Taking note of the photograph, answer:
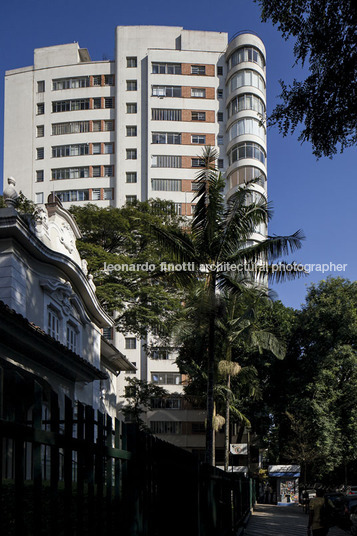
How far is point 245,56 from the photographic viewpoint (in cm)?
6228

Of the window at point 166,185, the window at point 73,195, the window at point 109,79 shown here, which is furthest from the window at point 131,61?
the window at point 73,195

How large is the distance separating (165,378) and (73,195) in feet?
63.2

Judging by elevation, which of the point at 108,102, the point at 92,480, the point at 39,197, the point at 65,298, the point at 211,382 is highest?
the point at 108,102

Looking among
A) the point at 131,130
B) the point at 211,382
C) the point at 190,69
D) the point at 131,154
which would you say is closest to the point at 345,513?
the point at 211,382

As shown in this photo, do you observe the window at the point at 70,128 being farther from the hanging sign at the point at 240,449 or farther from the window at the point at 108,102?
the hanging sign at the point at 240,449

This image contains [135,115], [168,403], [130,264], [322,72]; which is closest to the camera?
[322,72]

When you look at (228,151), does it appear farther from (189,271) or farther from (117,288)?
(189,271)

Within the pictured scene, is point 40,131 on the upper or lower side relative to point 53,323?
upper

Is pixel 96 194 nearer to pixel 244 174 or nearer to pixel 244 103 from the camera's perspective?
pixel 244 174

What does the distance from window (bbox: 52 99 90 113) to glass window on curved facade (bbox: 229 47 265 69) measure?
14.4 metres

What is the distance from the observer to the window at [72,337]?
20.5m

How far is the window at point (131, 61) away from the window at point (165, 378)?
29810 millimetres

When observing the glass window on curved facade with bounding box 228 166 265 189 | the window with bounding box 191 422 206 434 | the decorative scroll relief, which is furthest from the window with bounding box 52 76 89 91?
the decorative scroll relief

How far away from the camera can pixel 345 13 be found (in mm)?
9961
